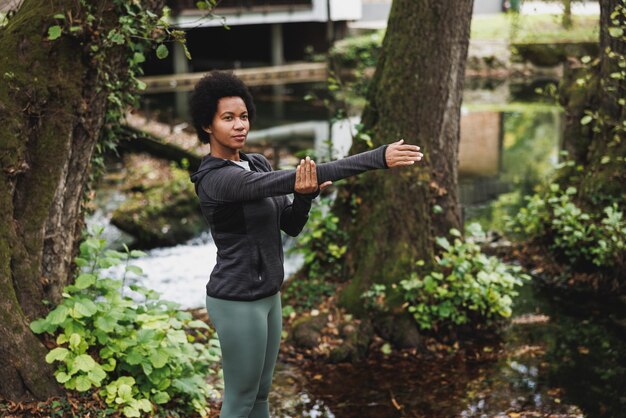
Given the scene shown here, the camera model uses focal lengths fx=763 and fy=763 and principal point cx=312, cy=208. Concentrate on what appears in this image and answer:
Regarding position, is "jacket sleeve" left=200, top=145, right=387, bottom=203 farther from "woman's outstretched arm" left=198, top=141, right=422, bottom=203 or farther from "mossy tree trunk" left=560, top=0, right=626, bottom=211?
"mossy tree trunk" left=560, top=0, right=626, bottom=211

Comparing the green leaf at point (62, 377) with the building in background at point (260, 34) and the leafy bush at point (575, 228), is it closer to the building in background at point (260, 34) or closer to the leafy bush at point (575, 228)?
the leafy bush at point (575, 228)

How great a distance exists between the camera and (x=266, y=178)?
3330 millimetres

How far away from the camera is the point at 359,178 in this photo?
7.89 metres

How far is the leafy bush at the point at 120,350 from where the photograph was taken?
455 centimetres

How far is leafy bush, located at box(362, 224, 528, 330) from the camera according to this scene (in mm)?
7121

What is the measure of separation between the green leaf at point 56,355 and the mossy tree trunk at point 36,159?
0.48 ft

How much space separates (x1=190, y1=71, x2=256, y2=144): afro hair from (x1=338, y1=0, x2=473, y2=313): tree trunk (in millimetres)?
4063

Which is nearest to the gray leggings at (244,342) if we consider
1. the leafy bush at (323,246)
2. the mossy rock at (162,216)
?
the leafy bush at (323,246)

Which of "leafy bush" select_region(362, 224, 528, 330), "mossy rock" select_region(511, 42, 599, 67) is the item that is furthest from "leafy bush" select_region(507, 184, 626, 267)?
"mossy rock" select_region(511, 42, 599, 67)

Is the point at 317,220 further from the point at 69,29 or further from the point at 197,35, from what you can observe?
the point at 197,35

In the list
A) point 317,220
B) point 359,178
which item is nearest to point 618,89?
point 359,178

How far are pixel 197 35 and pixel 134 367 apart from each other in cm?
3401

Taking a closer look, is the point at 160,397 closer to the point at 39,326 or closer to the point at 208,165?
the point at 39,326

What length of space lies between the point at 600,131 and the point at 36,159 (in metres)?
6.34
